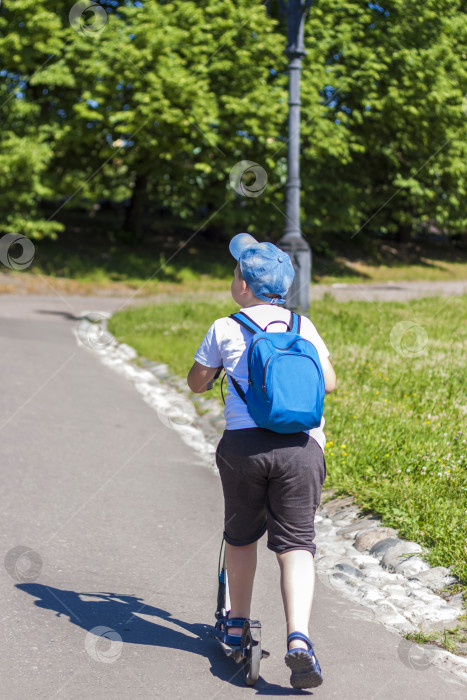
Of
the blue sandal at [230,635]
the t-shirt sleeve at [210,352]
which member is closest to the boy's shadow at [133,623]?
the blue sandal at [230,635]

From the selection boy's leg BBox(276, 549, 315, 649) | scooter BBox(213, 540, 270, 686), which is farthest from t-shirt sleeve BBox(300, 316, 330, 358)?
scooter BBox(213, 540, 270, 686)

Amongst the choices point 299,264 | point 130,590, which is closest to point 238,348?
point 130,590

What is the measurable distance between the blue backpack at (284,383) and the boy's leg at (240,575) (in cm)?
63

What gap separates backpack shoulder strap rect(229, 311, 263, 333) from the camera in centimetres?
332

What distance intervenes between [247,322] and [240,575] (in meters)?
1.06

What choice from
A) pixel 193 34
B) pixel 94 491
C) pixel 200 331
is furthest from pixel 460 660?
pixel 193 34

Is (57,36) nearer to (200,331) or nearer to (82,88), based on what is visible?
(82,88)

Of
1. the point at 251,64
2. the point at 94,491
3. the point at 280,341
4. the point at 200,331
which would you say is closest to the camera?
the point at 280,341

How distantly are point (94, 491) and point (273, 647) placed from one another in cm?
261

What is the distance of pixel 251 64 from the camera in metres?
23.3

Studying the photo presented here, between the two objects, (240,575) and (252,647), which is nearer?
(252,647)

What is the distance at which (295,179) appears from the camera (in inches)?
484

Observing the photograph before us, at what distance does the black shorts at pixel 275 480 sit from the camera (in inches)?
127

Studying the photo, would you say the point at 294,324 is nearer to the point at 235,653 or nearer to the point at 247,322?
the point at 247,322
